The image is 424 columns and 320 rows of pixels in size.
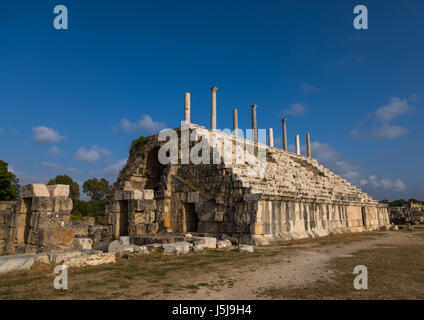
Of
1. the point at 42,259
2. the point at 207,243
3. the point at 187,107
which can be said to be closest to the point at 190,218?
Answer: the point at 207,243

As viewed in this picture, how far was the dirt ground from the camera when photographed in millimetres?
4672

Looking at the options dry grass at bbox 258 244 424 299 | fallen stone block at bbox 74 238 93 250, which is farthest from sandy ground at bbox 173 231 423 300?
fallen stone block at bbox 74 238 93 250

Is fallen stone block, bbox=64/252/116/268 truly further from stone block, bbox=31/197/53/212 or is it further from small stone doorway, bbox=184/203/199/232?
small stone doorway, bbox=184/203/199/232

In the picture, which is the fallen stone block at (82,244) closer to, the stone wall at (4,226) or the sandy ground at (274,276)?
the stone wall at (4,226)

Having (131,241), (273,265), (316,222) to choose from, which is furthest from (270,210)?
(131,241)

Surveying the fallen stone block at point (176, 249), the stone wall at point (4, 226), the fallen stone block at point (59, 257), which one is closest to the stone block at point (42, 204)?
the stone wall at point (4, 226)

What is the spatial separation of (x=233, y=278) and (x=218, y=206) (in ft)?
23.3

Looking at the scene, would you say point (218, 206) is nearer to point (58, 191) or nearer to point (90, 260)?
point (58, 191)

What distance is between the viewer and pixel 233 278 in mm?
5762

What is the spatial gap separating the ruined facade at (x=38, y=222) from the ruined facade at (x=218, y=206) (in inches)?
145

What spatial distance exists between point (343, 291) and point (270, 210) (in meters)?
7.13

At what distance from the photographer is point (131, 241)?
13273 millimetres

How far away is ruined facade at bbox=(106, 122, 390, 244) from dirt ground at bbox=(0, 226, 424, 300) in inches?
135
